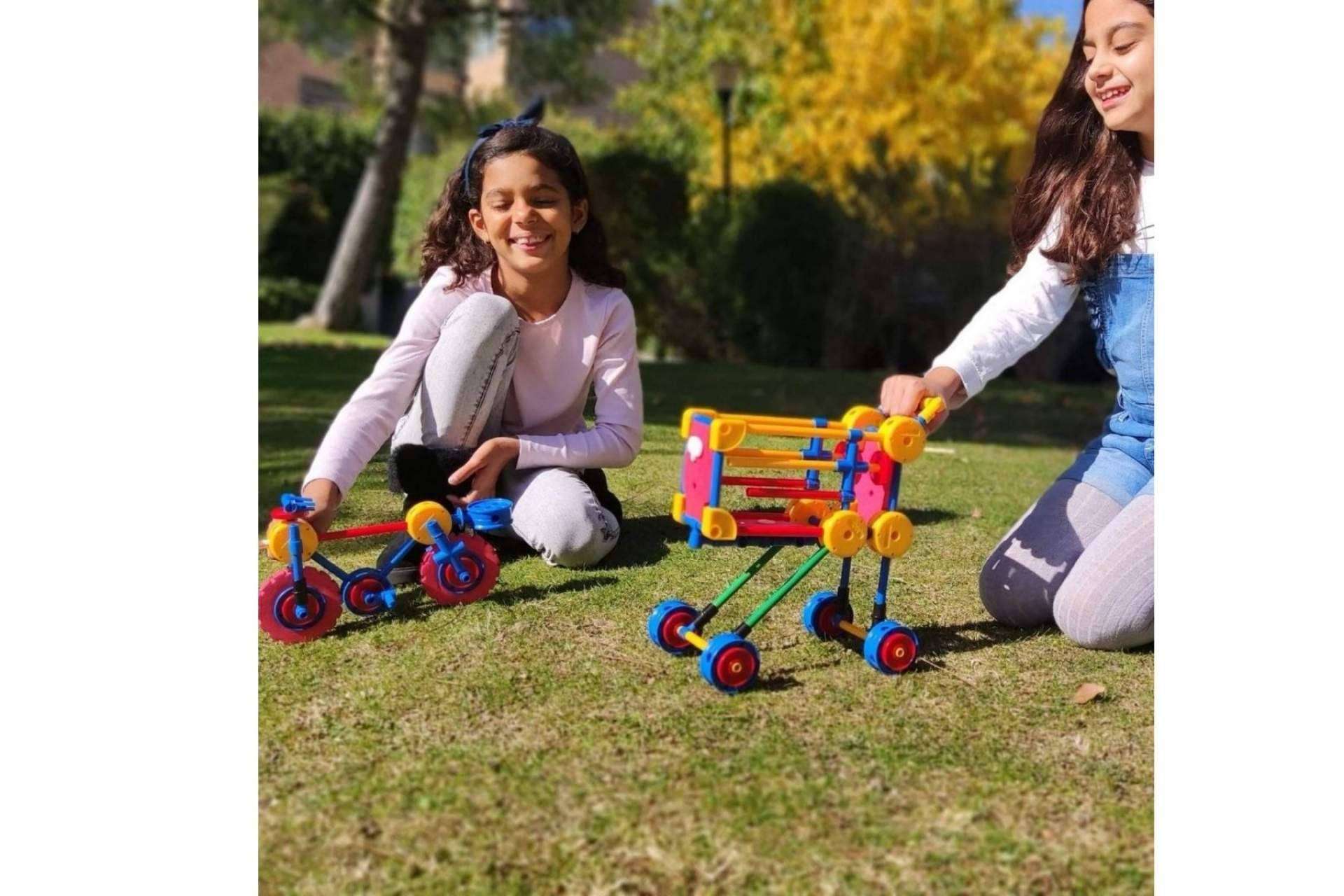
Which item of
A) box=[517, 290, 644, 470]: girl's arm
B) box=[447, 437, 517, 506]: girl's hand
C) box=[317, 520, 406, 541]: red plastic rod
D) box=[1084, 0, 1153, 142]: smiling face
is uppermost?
box=[1084, 0, 1153, 142]: smiling face

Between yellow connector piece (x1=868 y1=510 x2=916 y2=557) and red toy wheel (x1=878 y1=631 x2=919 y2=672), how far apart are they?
0.55 ft

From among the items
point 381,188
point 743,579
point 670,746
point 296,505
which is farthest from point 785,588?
point 381,188

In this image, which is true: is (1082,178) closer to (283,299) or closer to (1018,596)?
(1018,596)

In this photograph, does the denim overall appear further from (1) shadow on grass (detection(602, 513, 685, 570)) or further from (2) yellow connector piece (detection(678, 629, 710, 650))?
(2) yellow connector piece (detection(678, 629, 710, 650))

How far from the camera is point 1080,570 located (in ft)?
7.48

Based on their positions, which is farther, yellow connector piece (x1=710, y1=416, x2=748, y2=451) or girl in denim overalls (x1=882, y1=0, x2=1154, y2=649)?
girl in denim overalls (x1=882, y1=0, x2=1154, y2=649)

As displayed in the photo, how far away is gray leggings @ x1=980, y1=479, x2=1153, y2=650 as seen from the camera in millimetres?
2199

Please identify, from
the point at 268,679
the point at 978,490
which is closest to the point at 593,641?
the point at 268,679

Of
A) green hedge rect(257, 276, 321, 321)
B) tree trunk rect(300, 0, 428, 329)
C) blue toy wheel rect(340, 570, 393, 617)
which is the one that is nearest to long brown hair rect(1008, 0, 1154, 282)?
blue toy wheel rect(340, 570, 393, 617)

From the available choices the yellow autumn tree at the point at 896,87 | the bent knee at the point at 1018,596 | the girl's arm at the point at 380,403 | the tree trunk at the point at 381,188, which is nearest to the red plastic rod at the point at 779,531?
the bent knee at the point at 1018,596

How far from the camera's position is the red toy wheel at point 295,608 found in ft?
6.54

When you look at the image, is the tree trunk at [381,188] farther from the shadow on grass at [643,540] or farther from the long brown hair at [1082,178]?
the long brown hair at [1082,178]

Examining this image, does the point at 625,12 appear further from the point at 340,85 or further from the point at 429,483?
the point at 429,483

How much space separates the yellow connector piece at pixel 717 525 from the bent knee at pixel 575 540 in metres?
0.56
